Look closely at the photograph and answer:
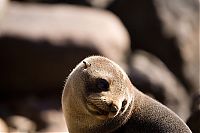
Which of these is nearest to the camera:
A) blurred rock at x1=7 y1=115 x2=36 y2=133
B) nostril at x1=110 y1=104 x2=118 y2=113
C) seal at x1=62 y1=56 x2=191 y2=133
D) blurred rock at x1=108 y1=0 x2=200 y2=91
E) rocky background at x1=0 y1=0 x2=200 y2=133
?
nostril at x1=110 y1=104 x2=118 y2=113

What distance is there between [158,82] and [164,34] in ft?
5.38

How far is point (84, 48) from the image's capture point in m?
10.6

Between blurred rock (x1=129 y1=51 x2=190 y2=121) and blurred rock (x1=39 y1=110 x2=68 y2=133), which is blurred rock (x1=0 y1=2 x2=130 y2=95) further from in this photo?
blurred rock (x1=39 y1=110 x2=68 y2=133)

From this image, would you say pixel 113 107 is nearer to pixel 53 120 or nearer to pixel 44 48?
pixel 53 120

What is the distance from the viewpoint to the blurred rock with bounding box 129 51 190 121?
11250 mm

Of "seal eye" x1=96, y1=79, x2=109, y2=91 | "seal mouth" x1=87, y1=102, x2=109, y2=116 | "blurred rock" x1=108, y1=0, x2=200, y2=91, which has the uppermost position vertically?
"blurred rock" x1=108, y1=0, x2=200, y2=91

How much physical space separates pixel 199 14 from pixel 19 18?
14.0 feet

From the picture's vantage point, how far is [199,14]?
1377 centimetres

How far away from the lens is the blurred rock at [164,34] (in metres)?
12.9

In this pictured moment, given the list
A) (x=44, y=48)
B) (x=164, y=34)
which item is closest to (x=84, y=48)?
(x=44, y=48)

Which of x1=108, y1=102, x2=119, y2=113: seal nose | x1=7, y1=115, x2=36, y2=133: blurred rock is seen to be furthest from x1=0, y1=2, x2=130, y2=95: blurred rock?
x1=108, y1=102, x2=119, y2=113: seal nose

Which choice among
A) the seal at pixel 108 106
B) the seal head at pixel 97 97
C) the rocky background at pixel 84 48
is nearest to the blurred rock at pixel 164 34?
the rocky background at pixel 84 48

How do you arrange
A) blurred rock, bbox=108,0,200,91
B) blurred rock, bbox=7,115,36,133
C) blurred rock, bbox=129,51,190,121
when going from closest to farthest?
blurred rock, bbox=7,115,36,133 → blurred rock, bbox=129,51,190,121 → blurred rock, bbox=108,0,200,91

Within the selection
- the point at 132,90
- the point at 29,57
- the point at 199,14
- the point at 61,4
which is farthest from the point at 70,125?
the point at 199,14
